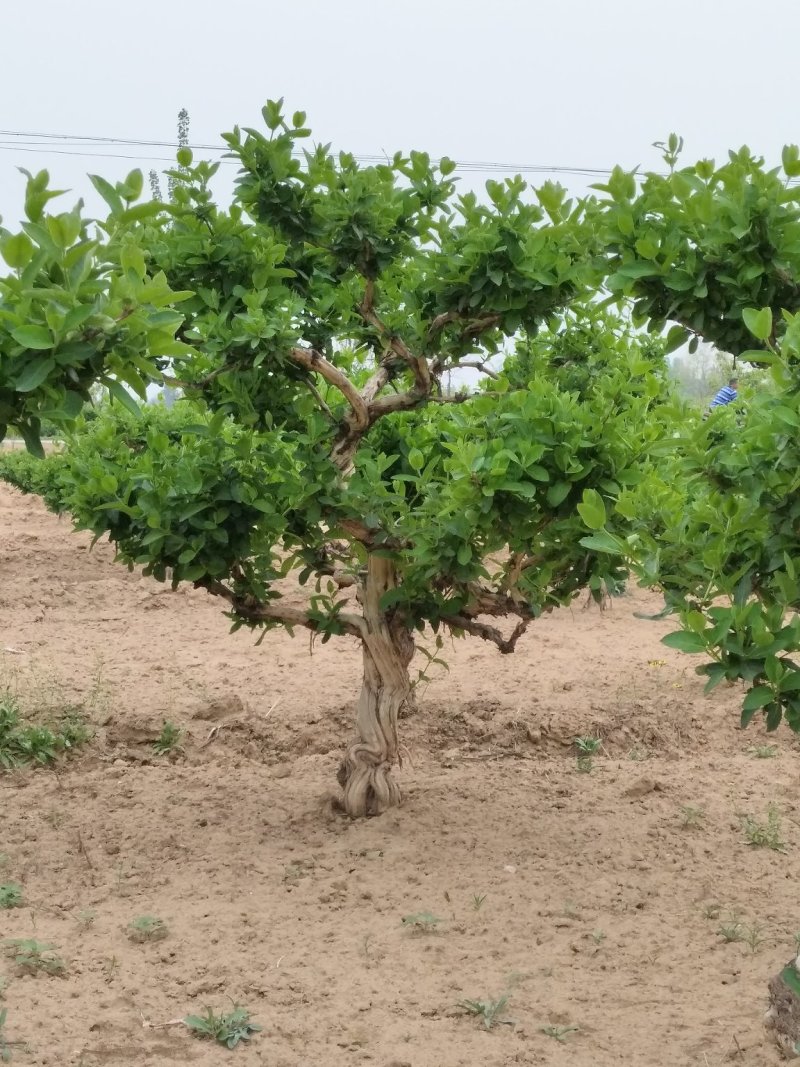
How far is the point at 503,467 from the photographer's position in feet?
10.2

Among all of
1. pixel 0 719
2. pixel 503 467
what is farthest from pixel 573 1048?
pixel 0 719

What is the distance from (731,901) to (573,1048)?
1039 millimetres

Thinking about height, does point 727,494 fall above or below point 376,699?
above

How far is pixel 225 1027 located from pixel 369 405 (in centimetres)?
191

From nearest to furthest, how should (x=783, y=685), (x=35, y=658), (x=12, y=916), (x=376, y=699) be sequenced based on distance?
1. (x=783, y=685)
2. (x=12, y=916)
3. (x=376, y=699)
4. (x=35, y=658)

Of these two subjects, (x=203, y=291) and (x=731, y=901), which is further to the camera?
(x=731, y=901)

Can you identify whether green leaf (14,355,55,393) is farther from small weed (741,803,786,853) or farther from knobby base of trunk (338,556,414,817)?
small weed (741,803,786,853)

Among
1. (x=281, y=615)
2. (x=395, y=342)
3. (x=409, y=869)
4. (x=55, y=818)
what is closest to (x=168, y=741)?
(x=55, y=818)

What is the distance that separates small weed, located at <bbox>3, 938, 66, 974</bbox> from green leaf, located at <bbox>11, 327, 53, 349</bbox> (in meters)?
2.06

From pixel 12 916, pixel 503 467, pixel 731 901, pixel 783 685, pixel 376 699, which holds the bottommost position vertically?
pixel 12 916

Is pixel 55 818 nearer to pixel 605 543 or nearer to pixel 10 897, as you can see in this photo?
pixel 10 897

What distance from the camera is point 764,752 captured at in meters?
5.25

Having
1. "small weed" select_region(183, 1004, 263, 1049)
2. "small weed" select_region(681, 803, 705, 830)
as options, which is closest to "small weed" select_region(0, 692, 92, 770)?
"small weed" select_region(183, 1004, 263, 1049)

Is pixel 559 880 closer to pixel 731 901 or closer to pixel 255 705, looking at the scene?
pixel 731 901
